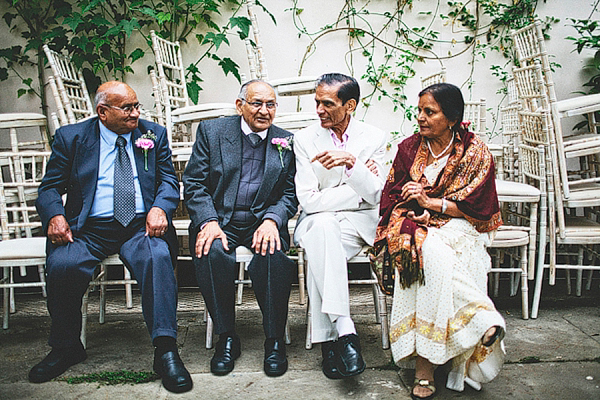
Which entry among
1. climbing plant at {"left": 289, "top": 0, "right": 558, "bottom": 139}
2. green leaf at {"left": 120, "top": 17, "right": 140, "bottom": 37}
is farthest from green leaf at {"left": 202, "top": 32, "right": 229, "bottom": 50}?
climbing plant at {"left": 289, "top": 0, "right": 558, "bottom": 139}

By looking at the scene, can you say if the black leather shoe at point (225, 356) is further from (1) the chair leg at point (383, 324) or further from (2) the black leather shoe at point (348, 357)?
(1) the chair leg at point (383, 324)

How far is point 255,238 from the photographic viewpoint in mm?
2912

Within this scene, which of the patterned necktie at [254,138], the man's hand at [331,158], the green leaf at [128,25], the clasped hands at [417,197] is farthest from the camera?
the green leaf at [128,25]

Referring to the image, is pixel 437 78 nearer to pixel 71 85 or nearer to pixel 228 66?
pixel 228 66

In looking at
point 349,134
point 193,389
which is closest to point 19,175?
point 193,389

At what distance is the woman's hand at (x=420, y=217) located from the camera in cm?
273

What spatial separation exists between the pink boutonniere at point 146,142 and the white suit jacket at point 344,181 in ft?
2.73

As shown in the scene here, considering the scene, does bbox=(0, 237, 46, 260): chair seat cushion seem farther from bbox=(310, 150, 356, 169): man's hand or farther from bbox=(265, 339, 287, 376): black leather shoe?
bbox=(310, 150, 356, 169): man's hand

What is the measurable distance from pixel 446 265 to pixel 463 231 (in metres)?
0.31

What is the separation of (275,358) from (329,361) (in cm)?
28

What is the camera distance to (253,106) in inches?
123

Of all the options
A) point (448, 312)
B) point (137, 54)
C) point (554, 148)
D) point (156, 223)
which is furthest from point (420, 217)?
point (137, 54)

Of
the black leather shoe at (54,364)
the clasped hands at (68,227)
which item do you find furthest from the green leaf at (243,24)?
the black leather shoe at (54,364)

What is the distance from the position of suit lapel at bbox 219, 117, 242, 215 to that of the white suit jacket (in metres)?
0.34
